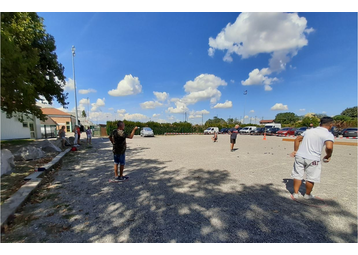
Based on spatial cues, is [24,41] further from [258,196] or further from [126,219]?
[258,196]

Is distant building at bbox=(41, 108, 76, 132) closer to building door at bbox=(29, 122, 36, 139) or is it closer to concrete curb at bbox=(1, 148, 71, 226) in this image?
building door at bbox=(29, 122, 36, 139)

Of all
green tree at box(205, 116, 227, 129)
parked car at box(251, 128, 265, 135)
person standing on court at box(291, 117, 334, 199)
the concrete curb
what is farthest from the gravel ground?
green tree at box(205, 116, 227, 129)

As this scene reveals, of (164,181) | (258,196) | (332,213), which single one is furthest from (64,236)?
(332,213)

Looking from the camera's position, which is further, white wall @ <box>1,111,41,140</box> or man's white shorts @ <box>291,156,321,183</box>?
white wall @ <box>1,111,41,140</box>

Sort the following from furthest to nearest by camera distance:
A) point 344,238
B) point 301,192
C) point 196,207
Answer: point 301,192, point 196,207, point 344,238

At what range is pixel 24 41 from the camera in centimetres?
760

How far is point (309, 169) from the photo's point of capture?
3.26 meters

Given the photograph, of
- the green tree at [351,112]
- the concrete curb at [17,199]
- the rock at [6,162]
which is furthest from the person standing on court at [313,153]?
the green tree at [351,112]

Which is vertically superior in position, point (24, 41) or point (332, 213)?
point (24, 41)

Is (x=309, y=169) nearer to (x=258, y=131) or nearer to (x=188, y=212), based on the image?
(x=188, y=212)

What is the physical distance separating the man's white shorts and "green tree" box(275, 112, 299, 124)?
4146 inches

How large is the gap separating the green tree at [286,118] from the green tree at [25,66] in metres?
107

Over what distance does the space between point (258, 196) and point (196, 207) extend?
59.7 inches

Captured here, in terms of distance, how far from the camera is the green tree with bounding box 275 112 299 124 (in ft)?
301
